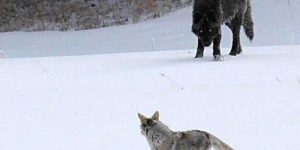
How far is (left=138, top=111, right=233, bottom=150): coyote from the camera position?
295cm

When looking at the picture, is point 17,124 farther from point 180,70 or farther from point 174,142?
point 180,70

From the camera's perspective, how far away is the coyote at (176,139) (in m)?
2.95

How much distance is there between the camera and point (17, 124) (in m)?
4.01

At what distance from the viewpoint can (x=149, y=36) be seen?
1459 cm

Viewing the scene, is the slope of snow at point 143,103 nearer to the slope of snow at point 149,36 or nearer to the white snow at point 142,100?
the white snow at point 142,100

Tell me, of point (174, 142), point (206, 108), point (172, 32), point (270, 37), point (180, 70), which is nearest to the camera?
point (174, 142)

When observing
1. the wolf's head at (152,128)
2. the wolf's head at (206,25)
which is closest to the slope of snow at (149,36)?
the wolf's head at (206,25)

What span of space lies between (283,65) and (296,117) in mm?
2672

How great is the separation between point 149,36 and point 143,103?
10.1m

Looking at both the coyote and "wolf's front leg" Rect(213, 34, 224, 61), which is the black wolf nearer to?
"wolf's front leg" Rect(213, 34, 224, 61)

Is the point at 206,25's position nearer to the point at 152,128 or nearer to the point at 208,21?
the point at 208,21

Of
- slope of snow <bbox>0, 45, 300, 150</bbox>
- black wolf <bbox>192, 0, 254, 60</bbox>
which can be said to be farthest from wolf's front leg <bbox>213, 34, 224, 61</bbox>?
slope of snow <bbox>0, 45, 300, 150</bbox>

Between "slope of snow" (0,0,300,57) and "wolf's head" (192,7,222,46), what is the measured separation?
158 inches

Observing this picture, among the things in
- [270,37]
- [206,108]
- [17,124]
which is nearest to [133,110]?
[206,108]
